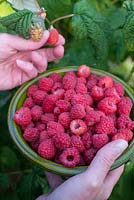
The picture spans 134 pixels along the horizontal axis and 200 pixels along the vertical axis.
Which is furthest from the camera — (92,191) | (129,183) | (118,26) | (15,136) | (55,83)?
(118,26)

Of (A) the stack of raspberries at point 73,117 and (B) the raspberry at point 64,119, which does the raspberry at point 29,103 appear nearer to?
(A) the stack of raspberries at point 73,117

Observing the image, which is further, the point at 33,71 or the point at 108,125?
the point at 33,71

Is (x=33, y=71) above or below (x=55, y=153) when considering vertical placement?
above

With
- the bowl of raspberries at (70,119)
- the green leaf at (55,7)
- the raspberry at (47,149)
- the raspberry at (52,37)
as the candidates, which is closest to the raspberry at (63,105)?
the bowl of raspberries at (70,119)

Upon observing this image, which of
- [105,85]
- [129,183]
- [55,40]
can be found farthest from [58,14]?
[129,183]

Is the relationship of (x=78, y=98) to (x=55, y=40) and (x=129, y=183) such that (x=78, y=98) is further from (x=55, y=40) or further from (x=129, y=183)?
(x=129, y=183)

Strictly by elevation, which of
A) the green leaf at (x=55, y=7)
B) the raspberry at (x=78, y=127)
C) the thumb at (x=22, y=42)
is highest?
the green leaf at (x=55, y=7)

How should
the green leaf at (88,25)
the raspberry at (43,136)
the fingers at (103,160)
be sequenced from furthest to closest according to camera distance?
the green leaf at (88,25) < the raspberry at (43,136) < the fingers at (103,160)

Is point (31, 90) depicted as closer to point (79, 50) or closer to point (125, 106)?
point (125, 106)
